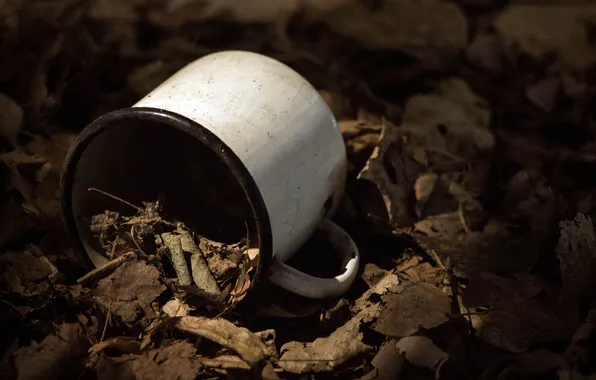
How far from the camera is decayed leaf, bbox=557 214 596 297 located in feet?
3.58

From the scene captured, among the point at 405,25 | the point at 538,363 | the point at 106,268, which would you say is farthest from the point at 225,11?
the point at 538,363

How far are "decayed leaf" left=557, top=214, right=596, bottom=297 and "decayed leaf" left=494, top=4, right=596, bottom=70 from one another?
675 mm

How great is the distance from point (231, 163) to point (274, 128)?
0.38 ft

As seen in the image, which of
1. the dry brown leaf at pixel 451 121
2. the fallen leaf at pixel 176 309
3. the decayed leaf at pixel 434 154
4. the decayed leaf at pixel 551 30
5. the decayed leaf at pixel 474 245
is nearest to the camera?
the fallen leaf at pixel 176 309

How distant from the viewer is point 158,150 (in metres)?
1.26

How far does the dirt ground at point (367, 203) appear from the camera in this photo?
103 centimetres

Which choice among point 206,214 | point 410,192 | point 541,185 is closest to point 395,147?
point 410,192

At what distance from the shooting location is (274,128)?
1081 millimetres

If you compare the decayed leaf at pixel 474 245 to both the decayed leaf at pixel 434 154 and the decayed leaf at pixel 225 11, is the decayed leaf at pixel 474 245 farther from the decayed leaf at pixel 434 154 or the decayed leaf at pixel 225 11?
the decayed leaf at pixel 225 11

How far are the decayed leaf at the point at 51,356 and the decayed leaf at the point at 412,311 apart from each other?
1.41ft

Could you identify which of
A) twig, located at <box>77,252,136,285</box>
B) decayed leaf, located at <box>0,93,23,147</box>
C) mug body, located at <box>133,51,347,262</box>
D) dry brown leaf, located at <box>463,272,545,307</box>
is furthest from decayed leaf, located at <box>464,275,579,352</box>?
decayed leaf, located at <box>0,93,23,147</box>

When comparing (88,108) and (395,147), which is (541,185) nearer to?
(395,147)

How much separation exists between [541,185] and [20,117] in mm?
1015

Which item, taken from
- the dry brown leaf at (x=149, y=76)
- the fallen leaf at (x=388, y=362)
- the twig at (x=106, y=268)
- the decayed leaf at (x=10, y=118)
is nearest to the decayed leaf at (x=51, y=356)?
the twig at (x=106, y=268)
